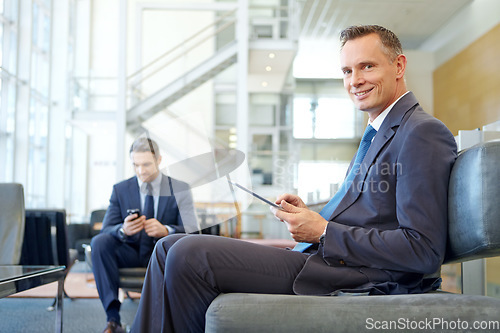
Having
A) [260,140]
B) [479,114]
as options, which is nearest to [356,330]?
[479,114]

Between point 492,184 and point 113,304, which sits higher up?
point 492,184

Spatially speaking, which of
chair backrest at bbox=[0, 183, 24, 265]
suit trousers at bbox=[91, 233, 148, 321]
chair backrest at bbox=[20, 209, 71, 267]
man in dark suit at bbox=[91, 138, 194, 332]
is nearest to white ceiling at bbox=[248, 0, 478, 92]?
man in dark suit at bbox=[91, 138, 194, 332]

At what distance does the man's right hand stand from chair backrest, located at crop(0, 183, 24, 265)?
660 millimetres

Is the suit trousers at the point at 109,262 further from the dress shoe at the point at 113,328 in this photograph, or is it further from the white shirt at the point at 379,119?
the white shirt at the point at 379,119

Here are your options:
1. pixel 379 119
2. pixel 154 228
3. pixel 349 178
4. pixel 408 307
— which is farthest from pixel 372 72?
pixel 154 228

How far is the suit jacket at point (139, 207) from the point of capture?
285cm

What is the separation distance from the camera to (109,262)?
2758 millimetres

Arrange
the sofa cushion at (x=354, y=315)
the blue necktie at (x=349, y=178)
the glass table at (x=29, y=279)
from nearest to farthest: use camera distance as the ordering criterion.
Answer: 1. the sofa cushion at (x=354, y=315)
2. the blue necktie at (x=349, y=178)
3. the glass table at (x=29, y=279)

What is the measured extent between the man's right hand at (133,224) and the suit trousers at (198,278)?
1.41 m

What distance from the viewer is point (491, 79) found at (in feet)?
10.8

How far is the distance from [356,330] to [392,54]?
0.80 metres

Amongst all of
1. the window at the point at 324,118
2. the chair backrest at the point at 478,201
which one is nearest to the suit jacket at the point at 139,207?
the chair backrest at the point at 478,201

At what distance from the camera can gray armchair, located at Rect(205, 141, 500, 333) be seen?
1133 mm

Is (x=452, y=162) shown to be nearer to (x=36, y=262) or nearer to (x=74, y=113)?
(x=36, y=262)
